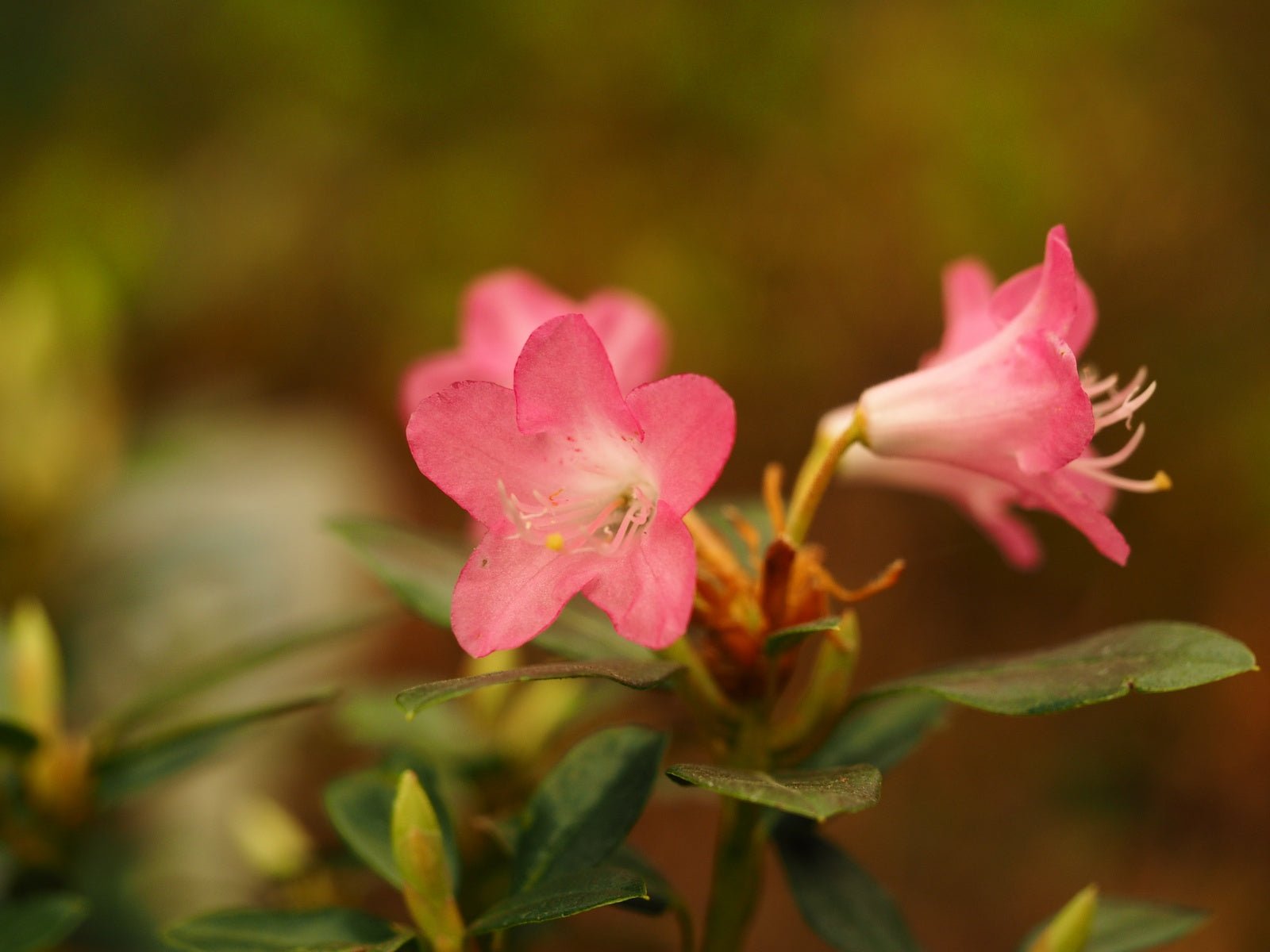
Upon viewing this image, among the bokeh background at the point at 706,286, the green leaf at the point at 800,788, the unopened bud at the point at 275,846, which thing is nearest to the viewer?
the green leaf at the point at 800,788

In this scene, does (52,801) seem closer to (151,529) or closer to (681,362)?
(151,529)

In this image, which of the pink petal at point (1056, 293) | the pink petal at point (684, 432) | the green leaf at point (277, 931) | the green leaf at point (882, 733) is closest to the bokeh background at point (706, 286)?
the green leaf at point (277, 931)

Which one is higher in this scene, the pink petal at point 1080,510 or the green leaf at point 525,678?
the pink petal at point 1080,510

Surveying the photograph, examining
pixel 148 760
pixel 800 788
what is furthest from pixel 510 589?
pixel 148 760

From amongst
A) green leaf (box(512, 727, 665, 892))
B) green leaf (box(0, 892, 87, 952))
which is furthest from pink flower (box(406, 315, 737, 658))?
green leaf (box(0, 892, 87, 952))

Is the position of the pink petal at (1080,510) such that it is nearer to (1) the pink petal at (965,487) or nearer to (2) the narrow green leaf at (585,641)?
(1) the pink petal at (965,487)

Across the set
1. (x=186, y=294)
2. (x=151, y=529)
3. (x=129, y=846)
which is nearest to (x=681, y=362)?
(x=151, y=529)

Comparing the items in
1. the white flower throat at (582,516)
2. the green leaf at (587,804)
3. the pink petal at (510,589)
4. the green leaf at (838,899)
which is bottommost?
the green leaf at (838,899)
